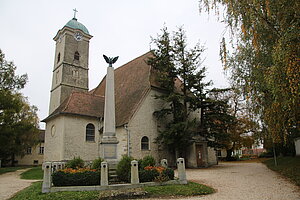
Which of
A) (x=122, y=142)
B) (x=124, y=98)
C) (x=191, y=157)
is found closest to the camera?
(x=122, y=142)

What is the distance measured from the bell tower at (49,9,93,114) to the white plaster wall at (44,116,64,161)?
5295 millimetres

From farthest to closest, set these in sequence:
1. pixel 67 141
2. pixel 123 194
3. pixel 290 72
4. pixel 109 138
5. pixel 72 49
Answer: pixel 72 49
pixel 67 141
pixel 109 138
pixel 123 194
pixel 290 72

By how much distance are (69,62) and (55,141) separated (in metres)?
11.3

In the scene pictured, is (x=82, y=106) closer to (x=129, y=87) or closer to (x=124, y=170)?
(x=129, y=87)

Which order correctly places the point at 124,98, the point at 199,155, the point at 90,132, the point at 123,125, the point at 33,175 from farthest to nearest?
the point at 124,98
the point at 199,155
the point at 90,132
the point at 123,125
the point at 33,175

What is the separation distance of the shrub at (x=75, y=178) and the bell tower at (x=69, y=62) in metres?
18.4

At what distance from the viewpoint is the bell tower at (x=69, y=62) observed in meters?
27.0

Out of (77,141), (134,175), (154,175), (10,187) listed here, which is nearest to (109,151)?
(134,175)

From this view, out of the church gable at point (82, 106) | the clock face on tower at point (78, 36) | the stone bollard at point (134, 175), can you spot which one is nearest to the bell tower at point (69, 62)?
the clock face on tower at point (78, 36)

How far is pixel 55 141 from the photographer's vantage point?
66.5ft

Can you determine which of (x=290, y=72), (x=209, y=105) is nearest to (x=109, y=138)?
(x=290, y=72)

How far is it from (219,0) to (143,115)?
12587 mm

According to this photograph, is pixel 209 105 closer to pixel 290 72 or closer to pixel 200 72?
pixel 200 72

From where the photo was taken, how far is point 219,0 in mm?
8383
